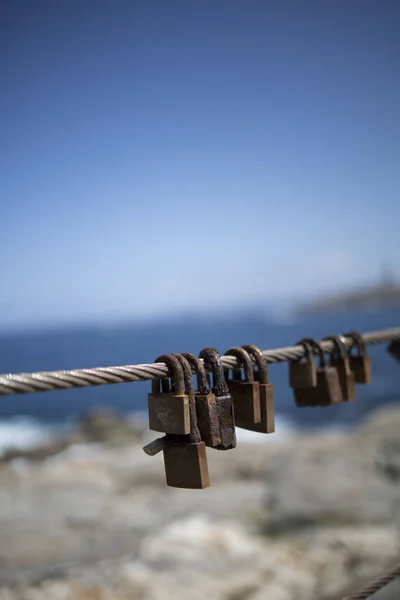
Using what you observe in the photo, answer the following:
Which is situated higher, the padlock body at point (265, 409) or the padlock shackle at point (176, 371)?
the padlock shackle at point (176, 371)

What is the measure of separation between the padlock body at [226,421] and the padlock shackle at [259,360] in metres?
0.30

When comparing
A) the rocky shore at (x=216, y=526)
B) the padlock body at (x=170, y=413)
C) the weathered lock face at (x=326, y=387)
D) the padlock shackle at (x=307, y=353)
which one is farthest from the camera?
the rocky shore at (x=216, y=526)

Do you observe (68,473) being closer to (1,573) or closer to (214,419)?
(1,573)

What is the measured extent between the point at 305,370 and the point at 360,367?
701 millimetres

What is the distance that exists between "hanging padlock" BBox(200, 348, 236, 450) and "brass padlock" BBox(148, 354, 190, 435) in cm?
16

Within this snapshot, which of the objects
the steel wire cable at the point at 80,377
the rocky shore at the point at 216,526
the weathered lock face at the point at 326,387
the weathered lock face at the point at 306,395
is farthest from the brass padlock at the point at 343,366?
the rocky shore at the point at 216,526

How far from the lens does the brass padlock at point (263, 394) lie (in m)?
2.46

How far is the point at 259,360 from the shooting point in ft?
8.06

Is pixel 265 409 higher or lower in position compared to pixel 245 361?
lower

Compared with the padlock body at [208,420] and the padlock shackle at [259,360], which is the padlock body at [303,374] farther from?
the padlock body at [208,420]

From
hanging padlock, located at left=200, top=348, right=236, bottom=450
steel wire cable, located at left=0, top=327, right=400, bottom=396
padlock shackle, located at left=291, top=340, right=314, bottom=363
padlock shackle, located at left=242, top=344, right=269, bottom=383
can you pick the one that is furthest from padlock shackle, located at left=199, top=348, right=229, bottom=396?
padlock shackle, located at left=291, top=340, right=314, bottom=363

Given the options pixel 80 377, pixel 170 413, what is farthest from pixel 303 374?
pixel 80 377

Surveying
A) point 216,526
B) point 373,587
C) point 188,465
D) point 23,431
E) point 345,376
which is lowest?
point 216,526

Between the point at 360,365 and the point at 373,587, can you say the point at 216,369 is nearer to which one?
the point at 373,587
